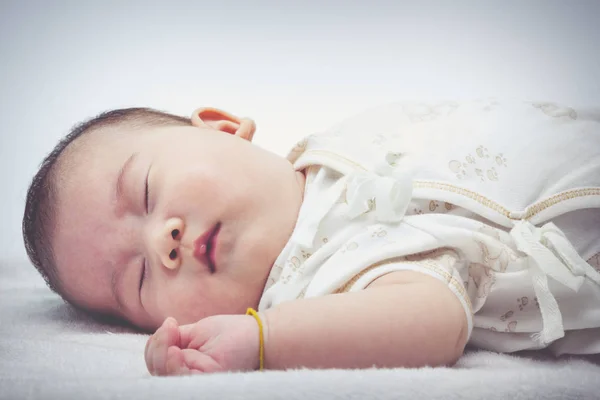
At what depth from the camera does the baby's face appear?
839 millimetres

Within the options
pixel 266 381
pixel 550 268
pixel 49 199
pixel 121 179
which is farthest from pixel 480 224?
pixel 49 199

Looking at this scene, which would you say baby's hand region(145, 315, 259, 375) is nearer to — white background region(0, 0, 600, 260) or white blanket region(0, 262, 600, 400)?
white blanket region(0, 262, 600, 400)

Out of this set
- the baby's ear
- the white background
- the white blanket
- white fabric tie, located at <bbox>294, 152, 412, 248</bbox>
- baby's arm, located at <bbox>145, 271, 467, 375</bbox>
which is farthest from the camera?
the white background

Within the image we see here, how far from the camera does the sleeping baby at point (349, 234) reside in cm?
66

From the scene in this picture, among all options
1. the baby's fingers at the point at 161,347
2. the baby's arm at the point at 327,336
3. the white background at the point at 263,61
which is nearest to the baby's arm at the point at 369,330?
the baby's arm at the point at 327,336

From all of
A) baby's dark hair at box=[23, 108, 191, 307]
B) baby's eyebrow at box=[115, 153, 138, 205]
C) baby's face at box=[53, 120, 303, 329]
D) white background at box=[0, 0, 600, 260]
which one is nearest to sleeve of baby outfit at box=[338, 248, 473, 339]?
baby's face at box=[53, 120, 303, 329]

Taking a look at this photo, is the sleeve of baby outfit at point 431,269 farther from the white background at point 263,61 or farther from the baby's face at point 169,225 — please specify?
the white background at point 263,61

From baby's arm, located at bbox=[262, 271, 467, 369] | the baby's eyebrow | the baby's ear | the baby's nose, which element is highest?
the baby's ear

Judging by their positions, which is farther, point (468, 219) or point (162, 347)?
point (468, 219)

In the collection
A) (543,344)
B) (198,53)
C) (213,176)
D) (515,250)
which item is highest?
(198,53)

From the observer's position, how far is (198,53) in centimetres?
172

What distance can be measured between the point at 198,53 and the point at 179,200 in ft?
3.28

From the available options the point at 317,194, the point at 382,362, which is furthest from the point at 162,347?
the point at 317,194

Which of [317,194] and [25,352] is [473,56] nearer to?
[317,194]
